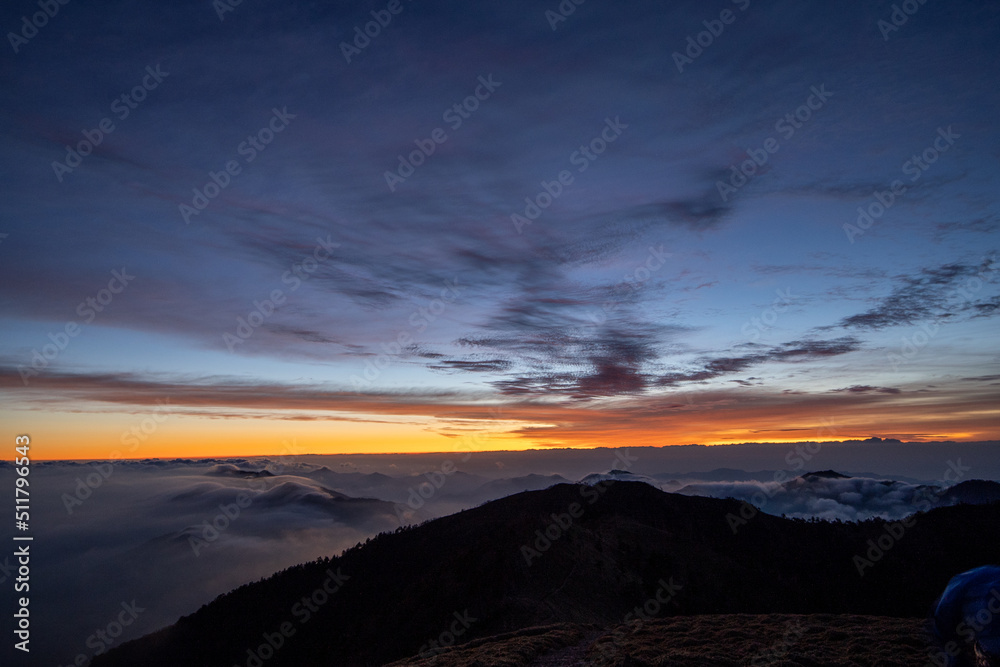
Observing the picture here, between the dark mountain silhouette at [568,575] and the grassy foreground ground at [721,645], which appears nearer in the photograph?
the grassy foreground ground at [721,645]

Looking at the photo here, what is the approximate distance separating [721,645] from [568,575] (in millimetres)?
52180

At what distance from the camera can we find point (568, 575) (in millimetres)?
70688

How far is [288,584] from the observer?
431 feet

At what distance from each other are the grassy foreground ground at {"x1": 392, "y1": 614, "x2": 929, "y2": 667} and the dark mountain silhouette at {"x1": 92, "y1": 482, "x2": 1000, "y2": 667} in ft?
86.5

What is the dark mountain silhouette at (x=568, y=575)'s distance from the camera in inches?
2714

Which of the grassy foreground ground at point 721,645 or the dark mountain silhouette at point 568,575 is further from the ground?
the grassy foreground ground at point 721,645

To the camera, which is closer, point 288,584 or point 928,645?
point 928,645

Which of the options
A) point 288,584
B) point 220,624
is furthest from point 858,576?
point 220,624

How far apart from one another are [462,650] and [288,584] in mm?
127783

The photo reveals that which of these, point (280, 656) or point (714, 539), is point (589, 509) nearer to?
point (714, 539)

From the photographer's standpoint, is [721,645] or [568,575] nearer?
[721,645]

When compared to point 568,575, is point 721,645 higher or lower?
higher

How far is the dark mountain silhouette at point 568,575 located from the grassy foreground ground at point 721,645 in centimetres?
2636

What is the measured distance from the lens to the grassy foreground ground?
19.6 meters
